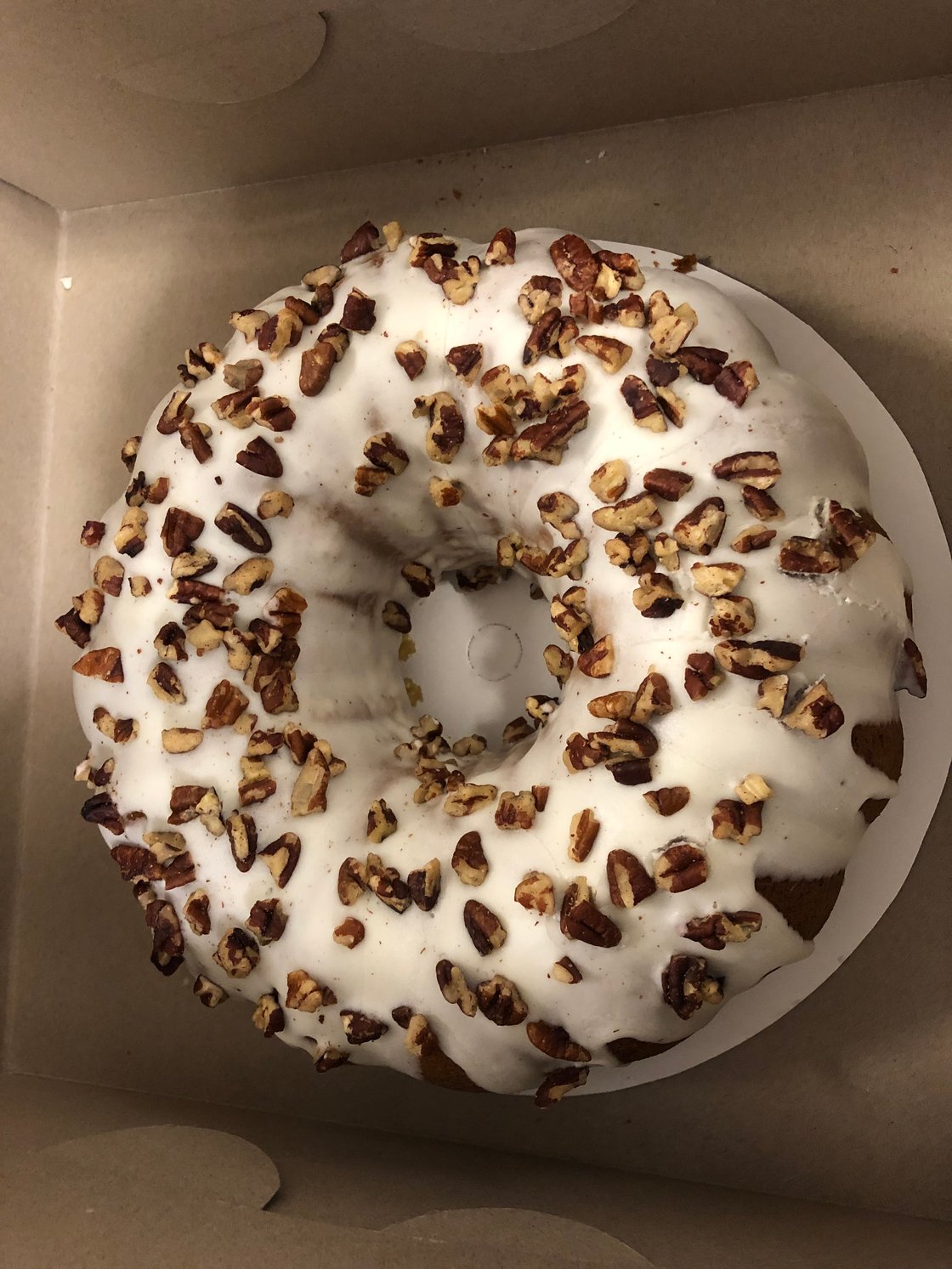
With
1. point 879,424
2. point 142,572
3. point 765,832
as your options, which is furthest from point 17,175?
point 765,832

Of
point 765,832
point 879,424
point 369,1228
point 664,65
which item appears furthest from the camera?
point 664,65

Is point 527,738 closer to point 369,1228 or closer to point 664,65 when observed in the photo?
point 369,1228

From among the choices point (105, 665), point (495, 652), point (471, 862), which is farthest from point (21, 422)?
point (471, 862)

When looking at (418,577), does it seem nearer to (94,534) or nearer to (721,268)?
(94,534)

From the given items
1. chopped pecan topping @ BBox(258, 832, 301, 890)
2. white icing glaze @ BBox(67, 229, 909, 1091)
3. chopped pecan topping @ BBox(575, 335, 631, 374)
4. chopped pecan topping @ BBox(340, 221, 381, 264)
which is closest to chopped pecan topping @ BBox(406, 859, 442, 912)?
white icing glaze @ BBox(67, 229, 909, 1091)

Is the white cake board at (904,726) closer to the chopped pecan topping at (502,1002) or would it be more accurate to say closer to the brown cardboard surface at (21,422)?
the chopped pecan topping at (502,1002)
